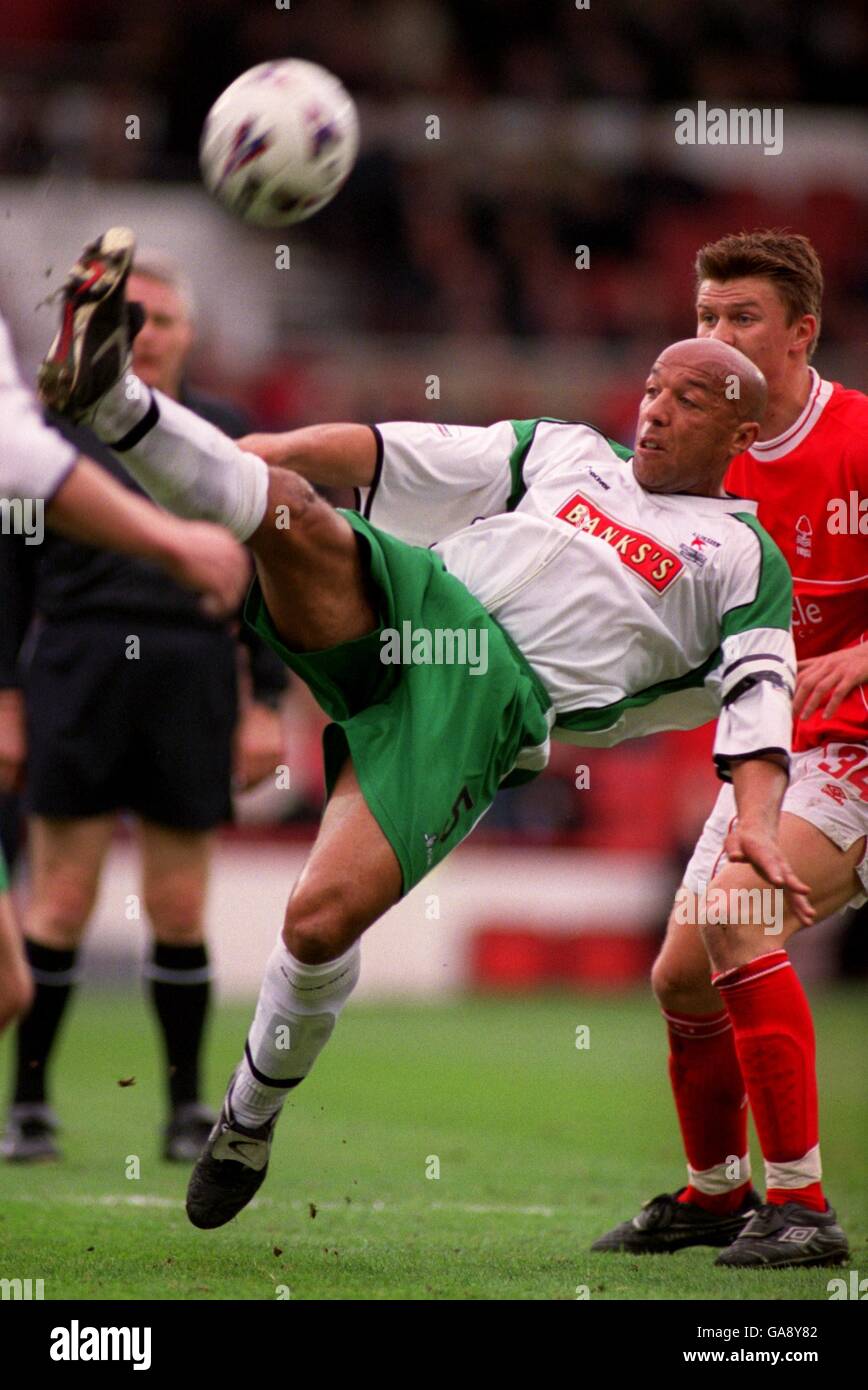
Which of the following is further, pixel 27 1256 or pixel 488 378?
pixel 488 378

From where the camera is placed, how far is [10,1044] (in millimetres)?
9359

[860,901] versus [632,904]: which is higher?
[860,901]

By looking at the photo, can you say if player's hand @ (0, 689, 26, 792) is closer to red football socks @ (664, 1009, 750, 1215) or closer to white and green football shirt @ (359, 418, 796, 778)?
white and green football shirt @ (359, 418, 796, 778)

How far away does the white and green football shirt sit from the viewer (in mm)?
4180

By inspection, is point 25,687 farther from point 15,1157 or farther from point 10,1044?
point 10,1044


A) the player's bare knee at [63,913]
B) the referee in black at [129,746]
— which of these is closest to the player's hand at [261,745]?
the referee in black at [129,746]

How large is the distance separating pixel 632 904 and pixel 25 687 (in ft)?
22.7

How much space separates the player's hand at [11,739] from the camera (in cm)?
595

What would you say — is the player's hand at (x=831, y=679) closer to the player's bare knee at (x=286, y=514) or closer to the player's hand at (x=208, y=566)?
the player's bare knee at (x=286, y=514)

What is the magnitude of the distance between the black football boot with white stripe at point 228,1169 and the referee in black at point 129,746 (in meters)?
1.82

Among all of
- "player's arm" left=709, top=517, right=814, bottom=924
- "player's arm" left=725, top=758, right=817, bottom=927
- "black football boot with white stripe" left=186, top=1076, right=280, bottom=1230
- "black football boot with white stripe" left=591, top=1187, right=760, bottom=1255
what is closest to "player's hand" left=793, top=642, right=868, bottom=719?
"player's arm" left=709, top=517, right=814, bottom=924

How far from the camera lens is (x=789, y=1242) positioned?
4.18 metres
